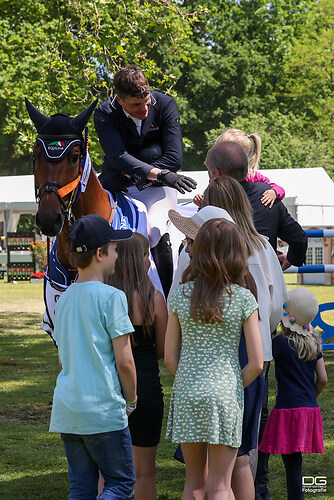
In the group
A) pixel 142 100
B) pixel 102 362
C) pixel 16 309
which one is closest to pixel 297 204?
pixel 16 309

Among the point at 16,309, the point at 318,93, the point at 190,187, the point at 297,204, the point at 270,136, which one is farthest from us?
the point at 318,93

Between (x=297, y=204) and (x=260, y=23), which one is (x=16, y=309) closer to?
(x=297, y=204)

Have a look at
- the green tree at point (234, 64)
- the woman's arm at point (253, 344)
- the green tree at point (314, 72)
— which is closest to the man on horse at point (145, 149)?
the woman's arm at point (253, 344)

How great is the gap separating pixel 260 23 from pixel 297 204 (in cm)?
2446

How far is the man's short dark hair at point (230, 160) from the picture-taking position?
14.6 ft

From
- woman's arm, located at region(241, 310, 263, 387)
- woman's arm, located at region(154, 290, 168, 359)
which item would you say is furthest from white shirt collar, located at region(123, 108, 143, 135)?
woman's arm, located at region(241, 310, 263, 387)

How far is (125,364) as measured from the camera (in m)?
3.63

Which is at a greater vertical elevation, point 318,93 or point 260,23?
point 260,23

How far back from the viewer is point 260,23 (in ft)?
159

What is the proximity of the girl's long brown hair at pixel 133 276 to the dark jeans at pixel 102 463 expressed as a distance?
736mm

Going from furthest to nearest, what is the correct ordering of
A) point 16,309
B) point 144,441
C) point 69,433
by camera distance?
1. point 16,309
2. point 144,441
3. point 69,433

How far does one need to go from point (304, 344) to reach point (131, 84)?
7.01 ft

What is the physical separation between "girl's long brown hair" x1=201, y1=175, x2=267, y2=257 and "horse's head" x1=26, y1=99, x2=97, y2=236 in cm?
107

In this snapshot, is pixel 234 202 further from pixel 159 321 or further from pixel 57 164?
pixel 57 164
